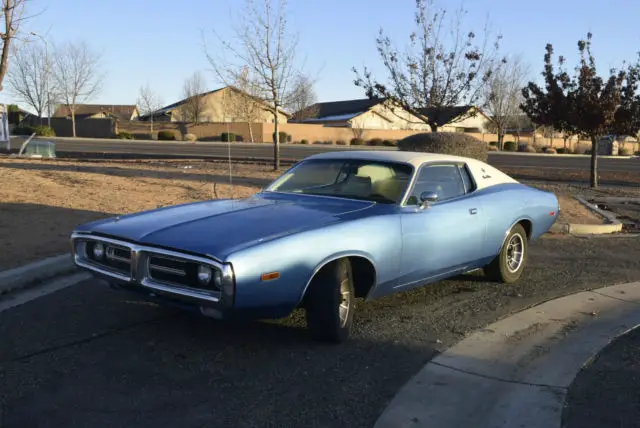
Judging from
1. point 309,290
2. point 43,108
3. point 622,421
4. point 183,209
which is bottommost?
point 622,421

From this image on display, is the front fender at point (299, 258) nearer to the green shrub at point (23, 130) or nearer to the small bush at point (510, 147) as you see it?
the small bush at point (510, 147)

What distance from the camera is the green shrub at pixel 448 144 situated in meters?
14.4

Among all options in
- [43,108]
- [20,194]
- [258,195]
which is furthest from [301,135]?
[258,195]

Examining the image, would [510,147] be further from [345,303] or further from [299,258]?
[299,258]

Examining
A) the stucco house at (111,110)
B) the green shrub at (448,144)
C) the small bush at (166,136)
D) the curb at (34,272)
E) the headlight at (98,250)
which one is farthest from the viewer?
the stucco house at (111,110)

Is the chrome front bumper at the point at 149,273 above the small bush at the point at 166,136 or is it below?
below

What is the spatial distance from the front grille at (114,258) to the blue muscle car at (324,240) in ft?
0.04

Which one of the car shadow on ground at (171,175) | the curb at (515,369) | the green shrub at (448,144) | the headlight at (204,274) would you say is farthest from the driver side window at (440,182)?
the green shrub at (448,144)

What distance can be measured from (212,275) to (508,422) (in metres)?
1.98

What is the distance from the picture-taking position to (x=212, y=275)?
410 cm

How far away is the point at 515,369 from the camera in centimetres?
445

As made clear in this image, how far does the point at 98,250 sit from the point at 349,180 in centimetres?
229

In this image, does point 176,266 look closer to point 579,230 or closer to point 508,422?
point 508,422

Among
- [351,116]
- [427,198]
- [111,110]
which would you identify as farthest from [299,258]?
[111,110]
